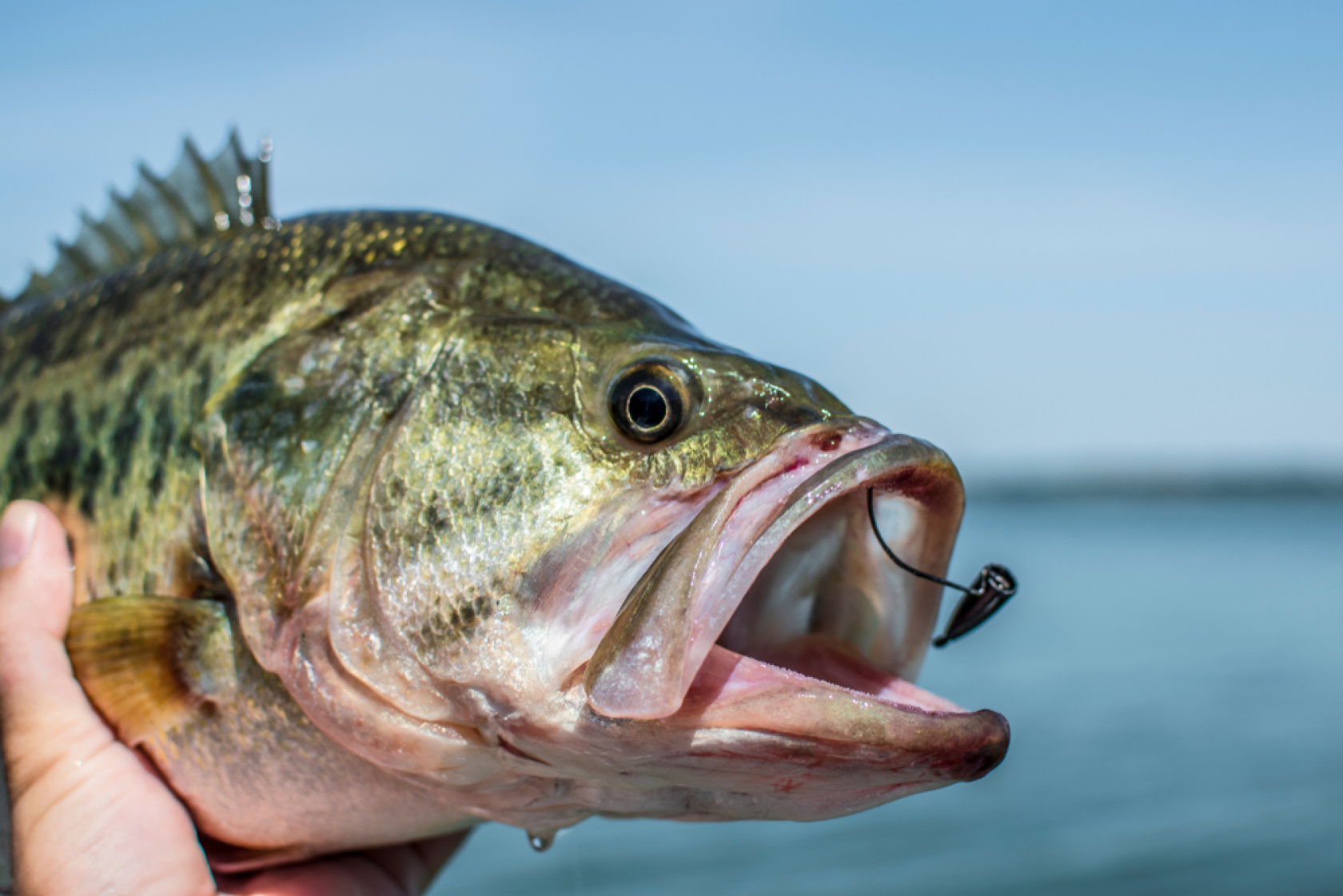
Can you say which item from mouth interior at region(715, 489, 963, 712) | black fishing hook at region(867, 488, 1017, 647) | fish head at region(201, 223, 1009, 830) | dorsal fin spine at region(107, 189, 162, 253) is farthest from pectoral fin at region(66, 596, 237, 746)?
black fishing hook at region(867, 488, 1017, 647)

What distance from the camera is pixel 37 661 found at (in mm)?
2426

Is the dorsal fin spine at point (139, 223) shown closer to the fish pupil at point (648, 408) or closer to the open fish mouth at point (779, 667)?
the fish pupil at point (648, 408)

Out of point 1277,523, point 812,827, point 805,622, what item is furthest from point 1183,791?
point 1277,523

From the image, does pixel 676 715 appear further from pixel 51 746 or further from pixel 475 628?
pixel 51 746

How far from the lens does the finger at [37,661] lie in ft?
7.77

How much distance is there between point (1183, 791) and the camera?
1504 cm

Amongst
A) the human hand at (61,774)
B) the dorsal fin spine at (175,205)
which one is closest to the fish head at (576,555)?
the human hand at (61,774)

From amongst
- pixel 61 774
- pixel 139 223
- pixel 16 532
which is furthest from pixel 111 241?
pixel 61 774

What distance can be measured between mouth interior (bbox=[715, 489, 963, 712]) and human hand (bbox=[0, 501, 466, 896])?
1449 mm

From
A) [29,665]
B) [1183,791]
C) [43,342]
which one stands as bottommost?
[1183,791]

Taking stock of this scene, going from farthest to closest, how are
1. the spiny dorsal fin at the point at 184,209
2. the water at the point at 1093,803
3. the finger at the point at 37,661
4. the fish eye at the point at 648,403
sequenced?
the water at the point at 1093,803 → the spiny dorsal fin at the point at 184,209 → the finger at the point at 37,661 → the fish eye at the point at 648,403

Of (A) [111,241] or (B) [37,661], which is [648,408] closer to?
(B) [37,661]

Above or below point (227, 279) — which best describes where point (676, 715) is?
below

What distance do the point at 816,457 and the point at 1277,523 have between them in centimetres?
8878
